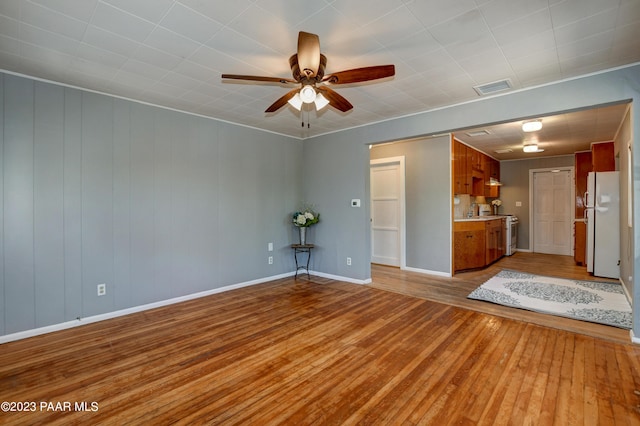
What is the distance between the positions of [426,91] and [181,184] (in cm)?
337

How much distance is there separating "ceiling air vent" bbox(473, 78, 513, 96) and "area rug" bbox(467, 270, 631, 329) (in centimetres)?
262

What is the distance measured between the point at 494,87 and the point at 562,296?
3034 mm

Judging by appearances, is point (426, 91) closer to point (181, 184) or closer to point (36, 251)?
point (181, 184)

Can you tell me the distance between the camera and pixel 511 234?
7.57 meters

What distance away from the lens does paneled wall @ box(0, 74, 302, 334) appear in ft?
9.51

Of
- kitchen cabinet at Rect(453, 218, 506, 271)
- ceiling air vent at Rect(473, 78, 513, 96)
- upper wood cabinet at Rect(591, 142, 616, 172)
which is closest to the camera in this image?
ceiling air vent at Rect(473, 78, 513, 96)

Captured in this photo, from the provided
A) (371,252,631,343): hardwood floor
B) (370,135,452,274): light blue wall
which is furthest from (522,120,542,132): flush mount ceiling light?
(371,252,631,343): hardwood floor

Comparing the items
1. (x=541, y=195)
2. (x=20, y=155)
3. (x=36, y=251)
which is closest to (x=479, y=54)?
(x=20, y=155)

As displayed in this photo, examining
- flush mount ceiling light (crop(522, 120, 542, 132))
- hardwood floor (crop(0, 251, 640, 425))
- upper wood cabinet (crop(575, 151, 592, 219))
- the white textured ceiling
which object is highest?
the white textured ceiling

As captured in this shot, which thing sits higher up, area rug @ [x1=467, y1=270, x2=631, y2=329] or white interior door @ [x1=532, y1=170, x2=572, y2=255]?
white interior door @ [x1=532, y1=170, x2=572, y2=255]

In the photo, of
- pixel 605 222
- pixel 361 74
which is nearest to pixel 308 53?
pixel 361 74

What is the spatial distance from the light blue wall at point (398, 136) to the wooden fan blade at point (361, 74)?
1891 millimetres

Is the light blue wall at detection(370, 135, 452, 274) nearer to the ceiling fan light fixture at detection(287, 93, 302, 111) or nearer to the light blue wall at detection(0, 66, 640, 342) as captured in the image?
the light blue wall at detection(0, 66, 640, 342)

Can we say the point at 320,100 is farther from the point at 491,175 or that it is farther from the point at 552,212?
the point at 552,212
